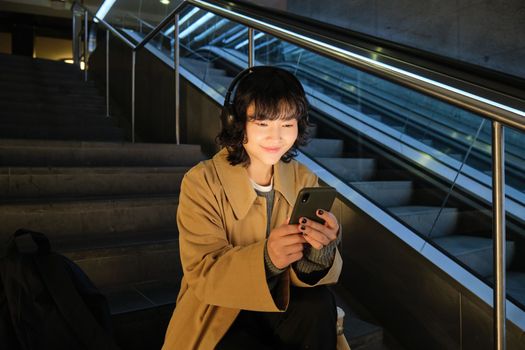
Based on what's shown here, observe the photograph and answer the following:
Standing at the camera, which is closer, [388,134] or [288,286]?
[288,286]

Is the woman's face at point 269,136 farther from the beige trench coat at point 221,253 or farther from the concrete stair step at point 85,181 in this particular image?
the concrete stair step at point 85,181

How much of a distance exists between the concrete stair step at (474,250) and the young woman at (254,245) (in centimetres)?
65

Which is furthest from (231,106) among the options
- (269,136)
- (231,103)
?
(269,136)

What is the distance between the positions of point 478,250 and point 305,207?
936 mm

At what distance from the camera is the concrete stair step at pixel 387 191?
180 centimetres

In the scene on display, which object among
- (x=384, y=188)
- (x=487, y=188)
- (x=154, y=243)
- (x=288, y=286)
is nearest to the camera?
(x=288, y=286)

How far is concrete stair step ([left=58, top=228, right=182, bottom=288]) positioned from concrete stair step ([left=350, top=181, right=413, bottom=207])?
888 millimetres

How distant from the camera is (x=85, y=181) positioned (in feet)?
7.00

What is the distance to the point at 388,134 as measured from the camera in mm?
2158

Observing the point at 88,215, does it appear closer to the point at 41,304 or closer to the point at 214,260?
the point at 41,304

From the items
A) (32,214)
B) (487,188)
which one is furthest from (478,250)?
(32,214)

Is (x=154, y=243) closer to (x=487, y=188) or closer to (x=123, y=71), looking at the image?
(x=487, y=188)

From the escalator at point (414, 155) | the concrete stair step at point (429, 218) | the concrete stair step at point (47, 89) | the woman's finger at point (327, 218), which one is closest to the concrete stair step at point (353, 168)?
the escalator at point (414, 155)

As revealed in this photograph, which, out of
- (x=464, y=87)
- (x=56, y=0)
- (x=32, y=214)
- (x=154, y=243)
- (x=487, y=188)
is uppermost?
(x=56, y=0)
